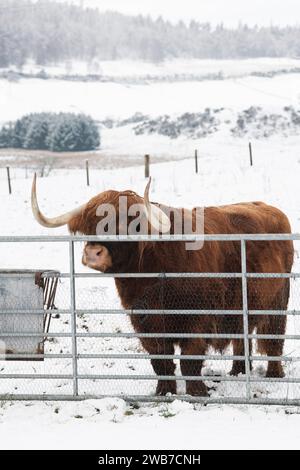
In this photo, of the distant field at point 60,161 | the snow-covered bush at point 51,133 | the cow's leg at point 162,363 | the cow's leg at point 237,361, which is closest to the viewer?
the cow's leg at point 162,363

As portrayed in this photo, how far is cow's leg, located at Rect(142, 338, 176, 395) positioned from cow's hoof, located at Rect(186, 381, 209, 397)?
0.44 ft

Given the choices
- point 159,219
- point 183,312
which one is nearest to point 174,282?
point 183,312

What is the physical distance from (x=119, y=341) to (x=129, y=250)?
8.51 feet

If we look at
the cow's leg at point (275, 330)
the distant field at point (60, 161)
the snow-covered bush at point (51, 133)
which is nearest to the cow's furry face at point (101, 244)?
the cow's leg at point (275, 330)

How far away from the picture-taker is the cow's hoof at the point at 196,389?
6.02 m

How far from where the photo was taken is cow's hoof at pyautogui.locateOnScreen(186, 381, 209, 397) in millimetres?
6020

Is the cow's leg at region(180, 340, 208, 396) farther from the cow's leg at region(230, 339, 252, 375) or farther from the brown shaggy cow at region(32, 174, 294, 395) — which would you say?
the cow's leg at region(230, 339, 252, 375)

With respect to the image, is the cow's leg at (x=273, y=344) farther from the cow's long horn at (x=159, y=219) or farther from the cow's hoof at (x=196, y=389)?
the cow's long horn at (x=159, y=219)

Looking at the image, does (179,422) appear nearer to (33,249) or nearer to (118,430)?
(118,430)

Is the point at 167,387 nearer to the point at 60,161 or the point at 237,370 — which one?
the point at 237,370

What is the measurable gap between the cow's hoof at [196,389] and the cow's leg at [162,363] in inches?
5.3

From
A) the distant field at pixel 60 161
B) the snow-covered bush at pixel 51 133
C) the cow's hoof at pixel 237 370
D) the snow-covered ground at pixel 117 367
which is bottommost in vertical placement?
the cow's hoof at pixel 237 370

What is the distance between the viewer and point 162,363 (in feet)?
20.2

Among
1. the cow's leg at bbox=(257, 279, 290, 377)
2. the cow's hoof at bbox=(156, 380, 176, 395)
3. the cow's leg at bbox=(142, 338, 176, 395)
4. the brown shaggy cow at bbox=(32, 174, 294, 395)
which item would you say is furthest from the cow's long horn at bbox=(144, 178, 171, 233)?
the cow's leg at bbox=(257, 279, 290, 377)
